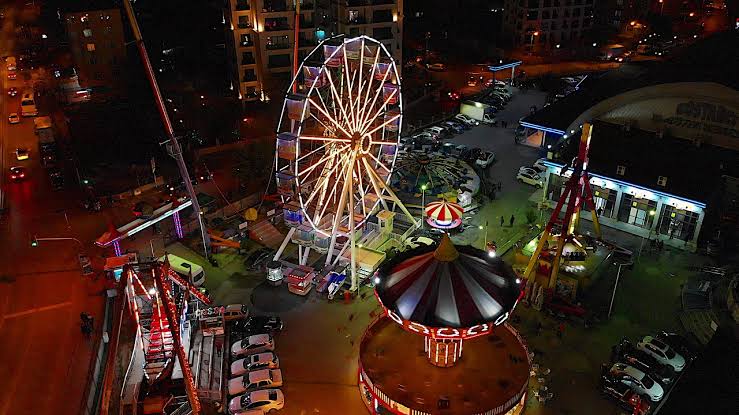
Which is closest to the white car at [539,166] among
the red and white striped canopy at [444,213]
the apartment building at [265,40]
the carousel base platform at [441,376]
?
the red and white striped canopy at [444,213]

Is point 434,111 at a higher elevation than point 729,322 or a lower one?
higher

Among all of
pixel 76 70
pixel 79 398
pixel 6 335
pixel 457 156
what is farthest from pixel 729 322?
pixel 76 70

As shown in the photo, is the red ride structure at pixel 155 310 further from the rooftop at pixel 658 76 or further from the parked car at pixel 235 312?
the rooftop at pixel 658 76

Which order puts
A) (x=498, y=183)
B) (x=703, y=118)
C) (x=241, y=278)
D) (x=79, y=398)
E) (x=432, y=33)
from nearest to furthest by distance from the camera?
(x=79, y=398), (x=241, y=278), (x=703, y=118), (x=498, y=183), (x=432, y=33)

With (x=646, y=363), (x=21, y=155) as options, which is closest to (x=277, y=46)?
(x=21, y=155)

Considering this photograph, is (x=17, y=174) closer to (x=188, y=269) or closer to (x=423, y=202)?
(x=188, y=269)

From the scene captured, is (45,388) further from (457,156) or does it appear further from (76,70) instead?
(76,70)

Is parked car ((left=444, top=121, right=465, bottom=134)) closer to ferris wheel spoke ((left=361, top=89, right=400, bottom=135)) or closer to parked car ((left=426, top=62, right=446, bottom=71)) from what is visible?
parked car ((left=426, top=62, right=446, bottom=71))

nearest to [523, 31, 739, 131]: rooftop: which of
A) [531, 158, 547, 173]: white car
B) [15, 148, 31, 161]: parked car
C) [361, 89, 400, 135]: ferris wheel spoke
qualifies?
[531, 158, 547, 173]: white car
